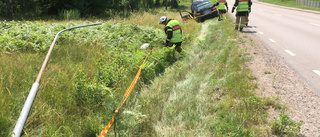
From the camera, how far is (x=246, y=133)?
9.33 ft

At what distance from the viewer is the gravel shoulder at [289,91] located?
10.5ft

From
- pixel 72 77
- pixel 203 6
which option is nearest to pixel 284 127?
pixel 72 77

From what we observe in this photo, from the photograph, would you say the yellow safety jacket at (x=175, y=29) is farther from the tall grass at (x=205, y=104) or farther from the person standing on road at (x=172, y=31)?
the tall grass at (x=205, y=104)

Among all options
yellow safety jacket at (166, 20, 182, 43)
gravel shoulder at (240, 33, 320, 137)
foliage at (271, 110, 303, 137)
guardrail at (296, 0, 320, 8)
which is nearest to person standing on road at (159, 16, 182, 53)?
yellow safety jacket at (166, 20, 182, 43)

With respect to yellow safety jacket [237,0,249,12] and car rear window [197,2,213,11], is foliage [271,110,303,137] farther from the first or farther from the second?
car rear window [197,2,213,11]

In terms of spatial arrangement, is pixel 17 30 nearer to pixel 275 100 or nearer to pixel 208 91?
pixel 208 91

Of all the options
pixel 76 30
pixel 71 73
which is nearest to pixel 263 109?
pixel 71 73

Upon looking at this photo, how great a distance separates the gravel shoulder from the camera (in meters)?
3.20

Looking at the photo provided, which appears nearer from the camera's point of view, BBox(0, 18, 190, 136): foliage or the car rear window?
BBox(0, 18, 190, 136): foliage

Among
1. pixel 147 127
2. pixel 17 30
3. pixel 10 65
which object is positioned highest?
pixel 17 30

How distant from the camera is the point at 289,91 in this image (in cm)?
411

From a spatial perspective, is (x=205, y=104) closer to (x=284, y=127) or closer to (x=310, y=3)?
(x=284, y=127)

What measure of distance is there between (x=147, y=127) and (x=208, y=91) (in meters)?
1.49

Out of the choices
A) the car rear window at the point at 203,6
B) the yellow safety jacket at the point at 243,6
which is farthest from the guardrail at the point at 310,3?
the car rear window at the point at 203,6
